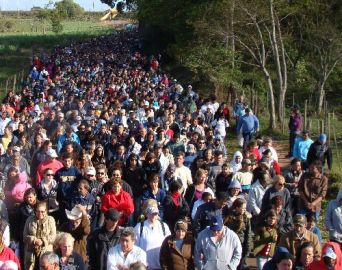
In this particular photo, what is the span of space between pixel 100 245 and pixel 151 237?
669 millimetres

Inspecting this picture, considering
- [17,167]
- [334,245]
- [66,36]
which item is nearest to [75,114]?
[17,167]

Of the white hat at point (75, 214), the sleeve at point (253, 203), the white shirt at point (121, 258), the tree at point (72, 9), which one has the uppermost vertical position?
the tree at point (72, 9)

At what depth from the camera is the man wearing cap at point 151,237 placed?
8.98 metres

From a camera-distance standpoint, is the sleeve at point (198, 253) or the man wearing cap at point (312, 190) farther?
the man wearing cap at point (312, 190)

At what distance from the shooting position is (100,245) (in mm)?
8672

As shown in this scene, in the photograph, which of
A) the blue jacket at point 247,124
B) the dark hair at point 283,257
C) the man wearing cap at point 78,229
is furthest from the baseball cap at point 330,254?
the blue jacket at point 247,124

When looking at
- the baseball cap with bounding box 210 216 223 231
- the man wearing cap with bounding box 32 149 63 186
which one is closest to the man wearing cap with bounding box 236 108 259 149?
the man wearing cap with bounding box 32 149 63 186

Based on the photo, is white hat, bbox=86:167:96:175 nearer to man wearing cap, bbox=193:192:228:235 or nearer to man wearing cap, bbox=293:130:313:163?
man wearing cap, bbox=193:192:228:235

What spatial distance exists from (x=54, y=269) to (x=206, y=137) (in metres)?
9.24

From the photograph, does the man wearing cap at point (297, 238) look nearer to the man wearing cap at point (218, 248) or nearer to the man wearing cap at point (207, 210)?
the man wearing cap at point (218, 248)

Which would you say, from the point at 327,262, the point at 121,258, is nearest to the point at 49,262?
the point at 121,258

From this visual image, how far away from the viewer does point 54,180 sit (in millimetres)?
11492

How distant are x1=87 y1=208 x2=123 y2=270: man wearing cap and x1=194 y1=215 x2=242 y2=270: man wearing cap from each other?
3.19ft

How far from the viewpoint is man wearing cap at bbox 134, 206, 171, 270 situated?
354 inches
